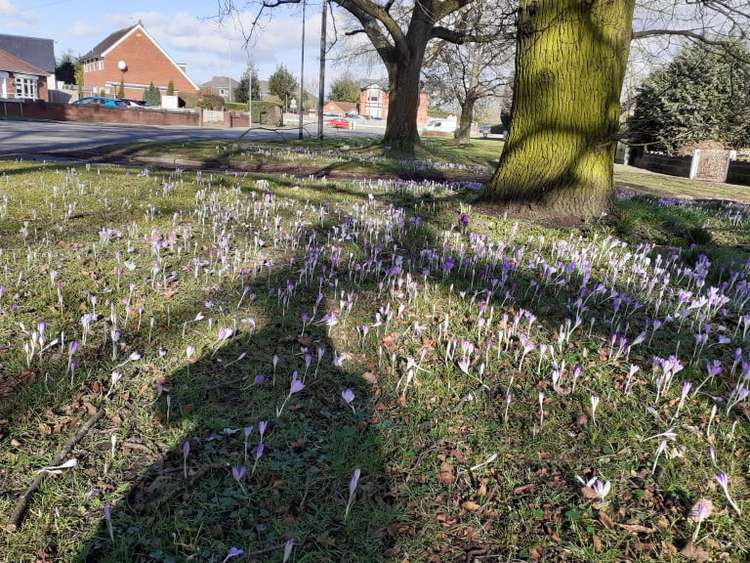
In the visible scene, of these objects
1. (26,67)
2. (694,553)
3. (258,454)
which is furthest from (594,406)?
(26,67)

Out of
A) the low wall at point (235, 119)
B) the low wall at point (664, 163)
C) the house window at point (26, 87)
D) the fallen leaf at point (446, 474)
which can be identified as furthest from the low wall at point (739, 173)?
the house window at point (26, 87)

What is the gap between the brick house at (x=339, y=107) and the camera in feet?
328

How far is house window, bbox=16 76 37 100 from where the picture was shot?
6153cm

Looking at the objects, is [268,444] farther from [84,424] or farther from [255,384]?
[84,424]

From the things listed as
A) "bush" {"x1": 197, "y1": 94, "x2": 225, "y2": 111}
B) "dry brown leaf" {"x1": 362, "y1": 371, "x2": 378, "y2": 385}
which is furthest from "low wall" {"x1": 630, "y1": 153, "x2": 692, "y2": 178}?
"bush" {"x1": 197, "y1": 94, "x2": 225, "y2": 111}

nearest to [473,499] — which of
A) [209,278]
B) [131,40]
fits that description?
[209,278]

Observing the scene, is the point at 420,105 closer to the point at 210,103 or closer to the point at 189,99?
the point at 189,99

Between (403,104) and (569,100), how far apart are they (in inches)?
557

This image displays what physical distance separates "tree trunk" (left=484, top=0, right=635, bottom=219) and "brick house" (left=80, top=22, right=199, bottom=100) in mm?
77954

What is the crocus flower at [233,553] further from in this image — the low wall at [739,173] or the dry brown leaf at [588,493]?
the low wall at [739,173]

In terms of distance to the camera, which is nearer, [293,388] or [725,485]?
[725,485]

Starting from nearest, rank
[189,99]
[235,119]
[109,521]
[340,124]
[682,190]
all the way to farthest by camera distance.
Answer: [109,521]
[682,190]
[235,119]
[340,124]
[189,99]

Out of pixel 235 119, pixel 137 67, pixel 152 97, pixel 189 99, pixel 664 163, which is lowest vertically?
pixel 664 163

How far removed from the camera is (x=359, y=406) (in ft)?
8.66
